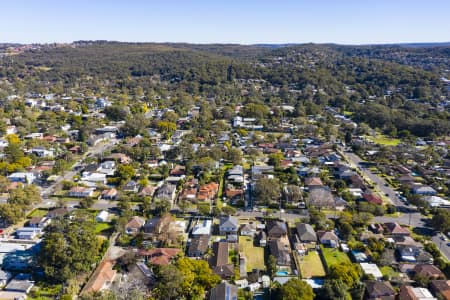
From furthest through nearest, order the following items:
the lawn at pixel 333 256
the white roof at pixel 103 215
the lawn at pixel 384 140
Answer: the lawn at pixel 384 140, the white roof at pixel 103 215, the lawn at pixel 333 256

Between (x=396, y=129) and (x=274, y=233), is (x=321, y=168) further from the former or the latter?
(x=396, y=129)

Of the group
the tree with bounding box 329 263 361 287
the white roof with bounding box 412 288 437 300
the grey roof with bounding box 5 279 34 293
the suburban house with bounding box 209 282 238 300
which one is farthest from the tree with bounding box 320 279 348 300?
the grey roof with bounding box 5 279 34 293

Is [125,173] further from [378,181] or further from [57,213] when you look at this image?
[378,181]

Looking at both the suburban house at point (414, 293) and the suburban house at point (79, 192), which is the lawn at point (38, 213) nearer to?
the suburban house at point (79, 192)

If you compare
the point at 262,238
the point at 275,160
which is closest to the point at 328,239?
the point at 262,238

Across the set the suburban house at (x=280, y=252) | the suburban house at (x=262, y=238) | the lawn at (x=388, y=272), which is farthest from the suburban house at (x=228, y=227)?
the lawn at (x=388, y=272)

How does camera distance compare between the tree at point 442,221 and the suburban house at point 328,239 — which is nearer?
the suburban house at point 328,239
